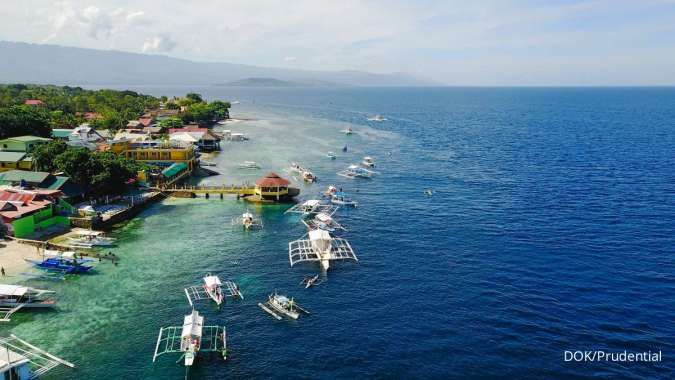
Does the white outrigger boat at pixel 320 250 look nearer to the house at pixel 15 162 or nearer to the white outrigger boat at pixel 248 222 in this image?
the white outrigger boat at pixel 248 222

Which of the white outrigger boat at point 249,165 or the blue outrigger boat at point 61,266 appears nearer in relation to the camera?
the blue outrigger boat at point 61,266

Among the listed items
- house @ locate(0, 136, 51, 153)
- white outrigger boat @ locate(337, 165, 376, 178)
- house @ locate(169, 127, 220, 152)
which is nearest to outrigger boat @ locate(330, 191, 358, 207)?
white outrigger boat @ locate(337, 165, 376, 178)

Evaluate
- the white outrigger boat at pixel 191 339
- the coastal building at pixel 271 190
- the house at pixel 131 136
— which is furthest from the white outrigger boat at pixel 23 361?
the house at pixel 131 136

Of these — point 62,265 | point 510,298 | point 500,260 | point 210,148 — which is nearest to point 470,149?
point 210,148

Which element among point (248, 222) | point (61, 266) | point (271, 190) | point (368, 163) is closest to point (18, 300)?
point (61, 266)

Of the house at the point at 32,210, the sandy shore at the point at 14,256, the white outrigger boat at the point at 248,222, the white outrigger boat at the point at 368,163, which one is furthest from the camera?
the white outrigger boat at the point at 368,163

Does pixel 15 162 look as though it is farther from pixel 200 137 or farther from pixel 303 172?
pixel 200 137

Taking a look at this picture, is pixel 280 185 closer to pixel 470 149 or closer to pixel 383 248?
pixel 383 248
